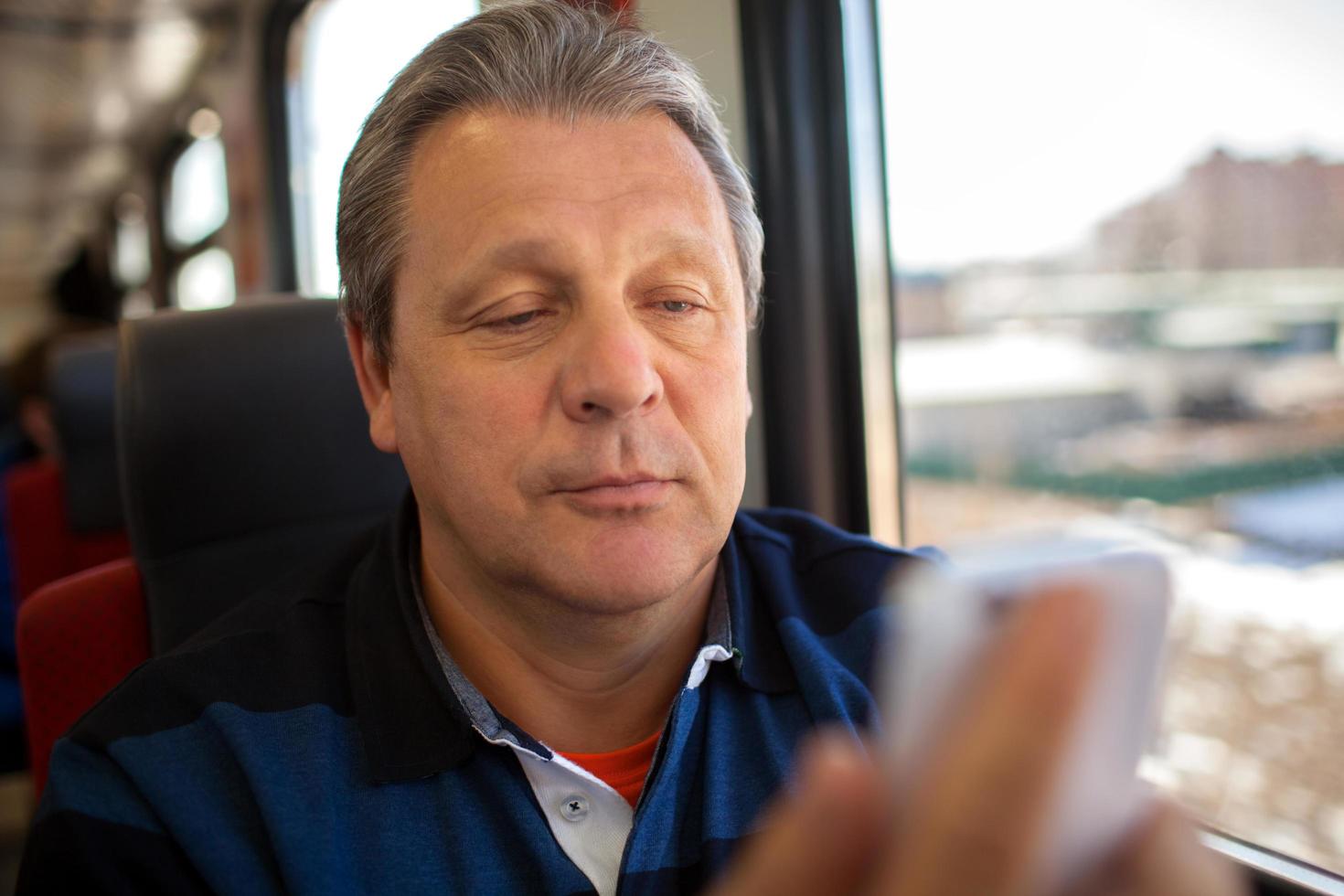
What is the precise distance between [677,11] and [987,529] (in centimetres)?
105

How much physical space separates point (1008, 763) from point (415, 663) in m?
0.75

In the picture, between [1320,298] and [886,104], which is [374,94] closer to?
[886,104]

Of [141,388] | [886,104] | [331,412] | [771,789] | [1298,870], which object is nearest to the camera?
[771,789]

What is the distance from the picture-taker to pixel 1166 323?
145 cm

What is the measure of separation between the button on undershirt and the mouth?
11.4 inches

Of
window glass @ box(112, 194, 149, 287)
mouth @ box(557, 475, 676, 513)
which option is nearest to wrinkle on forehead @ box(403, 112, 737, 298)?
mouth @ box(557, 475, 676, 513)

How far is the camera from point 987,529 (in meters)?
1.76

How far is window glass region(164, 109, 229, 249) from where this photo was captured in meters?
5.44

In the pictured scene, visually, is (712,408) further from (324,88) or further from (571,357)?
(324,88)

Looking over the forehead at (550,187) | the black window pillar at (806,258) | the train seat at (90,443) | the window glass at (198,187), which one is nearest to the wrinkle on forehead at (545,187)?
the forehead at (550,187)

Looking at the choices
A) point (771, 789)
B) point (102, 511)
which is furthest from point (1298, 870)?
point (102, 511)

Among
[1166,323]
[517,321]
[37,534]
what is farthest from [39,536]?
[1166,323]

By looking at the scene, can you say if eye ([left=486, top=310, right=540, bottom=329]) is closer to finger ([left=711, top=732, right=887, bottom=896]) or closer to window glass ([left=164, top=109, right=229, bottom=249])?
finger ([left=711, top=732, right=887, bottom=896])

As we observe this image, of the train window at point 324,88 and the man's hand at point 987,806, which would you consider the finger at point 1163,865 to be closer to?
the man's hand at point 987,806
